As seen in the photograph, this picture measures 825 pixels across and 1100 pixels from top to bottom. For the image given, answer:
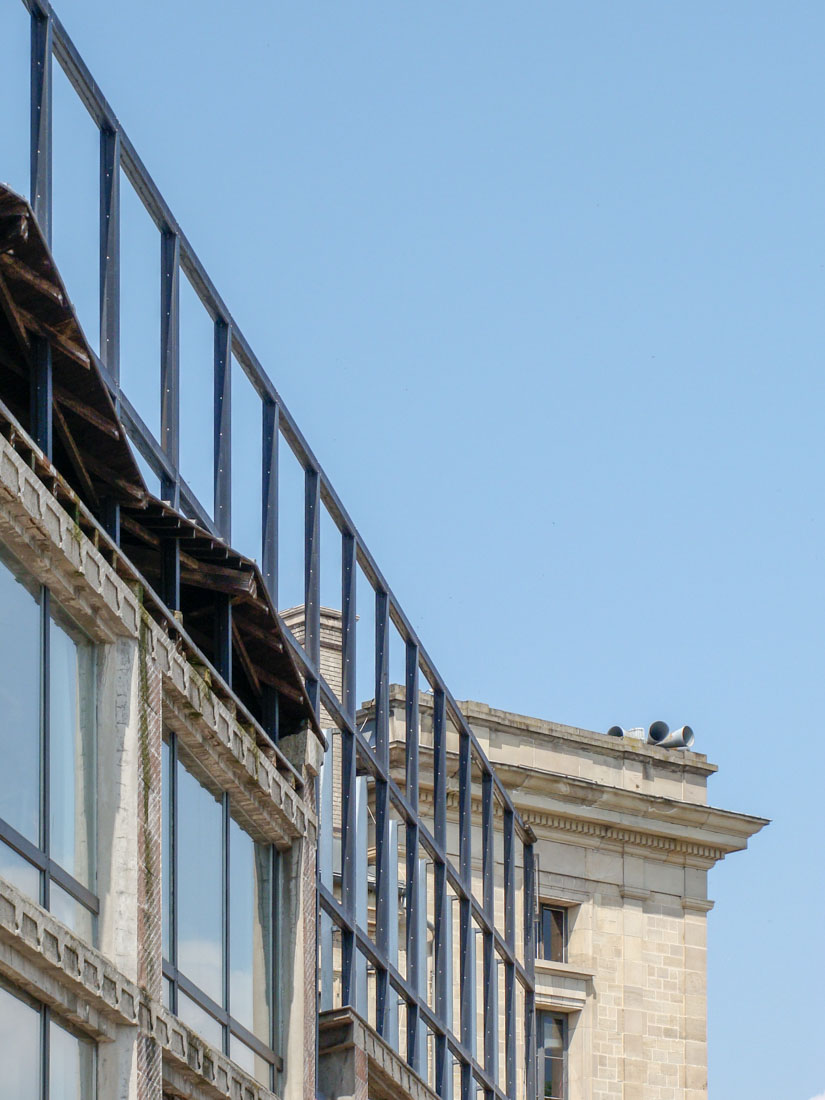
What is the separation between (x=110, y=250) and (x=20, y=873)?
9.48m

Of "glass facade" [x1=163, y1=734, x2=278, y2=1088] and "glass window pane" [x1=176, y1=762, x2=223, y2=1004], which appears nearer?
"glass facade" [x1=163, y1=734, x2=278, y2=1088]

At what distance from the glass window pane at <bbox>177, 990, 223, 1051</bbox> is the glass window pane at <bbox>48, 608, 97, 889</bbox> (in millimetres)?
2537

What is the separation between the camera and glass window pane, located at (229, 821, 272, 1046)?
24047 mm

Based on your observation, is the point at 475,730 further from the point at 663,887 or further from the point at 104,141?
the point at 104,141

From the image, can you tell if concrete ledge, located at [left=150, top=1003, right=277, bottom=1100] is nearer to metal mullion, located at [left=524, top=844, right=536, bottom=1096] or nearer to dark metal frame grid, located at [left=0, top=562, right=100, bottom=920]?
dark metal frame grid, located at [left=0, top=562, right=100, bottom=920]

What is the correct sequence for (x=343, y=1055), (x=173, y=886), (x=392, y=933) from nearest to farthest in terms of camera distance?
(x=173, y=886) → (x=343, y=1055) → (x=392, y=933)

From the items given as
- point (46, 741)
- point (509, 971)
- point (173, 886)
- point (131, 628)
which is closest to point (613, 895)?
point (509, 971)

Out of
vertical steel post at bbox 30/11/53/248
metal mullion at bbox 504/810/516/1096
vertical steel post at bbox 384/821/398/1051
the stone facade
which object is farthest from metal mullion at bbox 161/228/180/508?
metal mullion at bbox 504/810/516/1096

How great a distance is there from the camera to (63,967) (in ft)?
61.8

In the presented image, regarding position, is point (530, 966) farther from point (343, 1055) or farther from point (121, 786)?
point (121, 786)

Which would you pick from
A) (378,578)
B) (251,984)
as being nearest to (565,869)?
(378,578)

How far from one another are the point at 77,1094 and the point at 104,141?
11.2 meters

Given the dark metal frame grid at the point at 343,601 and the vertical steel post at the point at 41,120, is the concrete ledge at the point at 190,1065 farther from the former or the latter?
the vertical steel post at the point at 41,120

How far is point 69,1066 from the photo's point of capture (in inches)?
762
